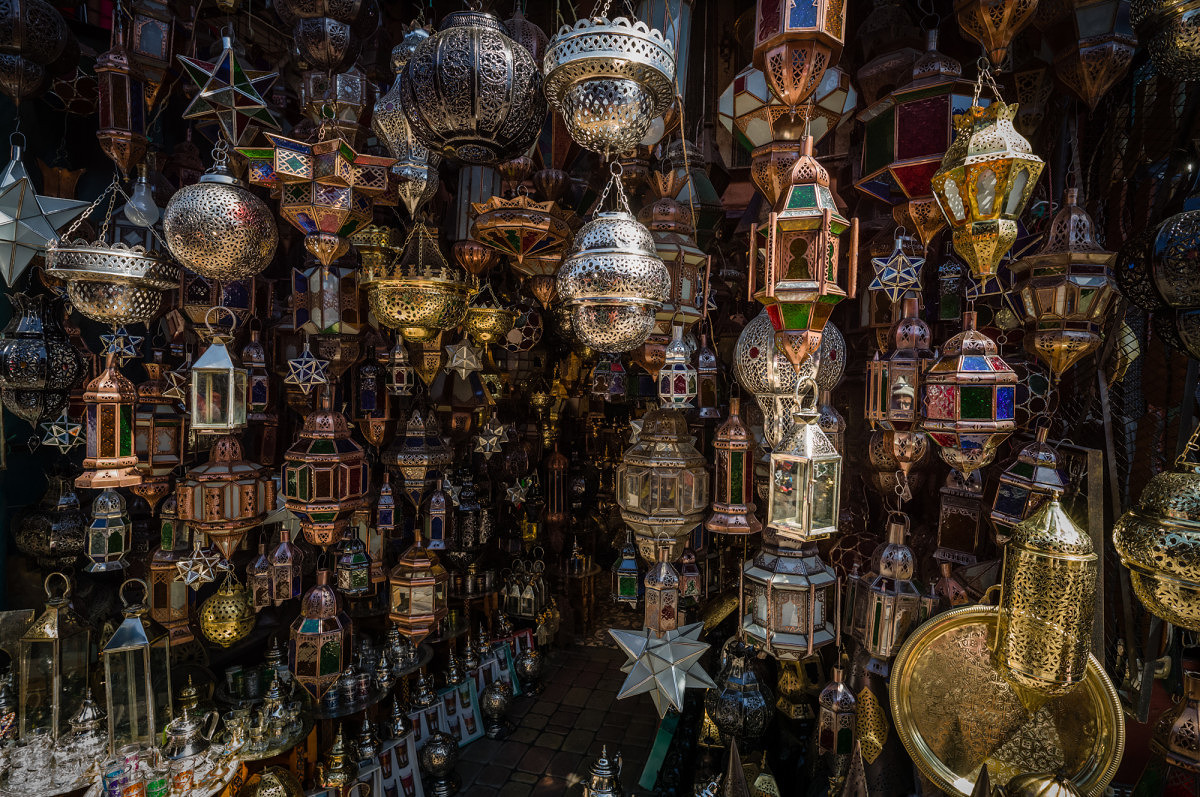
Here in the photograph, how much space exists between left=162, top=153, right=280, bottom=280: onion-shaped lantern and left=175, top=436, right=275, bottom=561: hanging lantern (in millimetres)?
773

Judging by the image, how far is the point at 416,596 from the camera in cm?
258

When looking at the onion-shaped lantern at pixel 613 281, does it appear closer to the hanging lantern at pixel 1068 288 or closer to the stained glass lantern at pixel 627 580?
the hanging lantern at pixel 1068 288

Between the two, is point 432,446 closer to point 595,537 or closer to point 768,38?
point 768,38

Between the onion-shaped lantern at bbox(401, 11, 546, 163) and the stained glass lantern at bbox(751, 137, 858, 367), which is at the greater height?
the onion-shaped lantern at bbox(401, 11, 546, 163)

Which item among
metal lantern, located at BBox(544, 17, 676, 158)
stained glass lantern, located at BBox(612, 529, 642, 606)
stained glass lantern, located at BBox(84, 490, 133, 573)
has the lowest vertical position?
stained glass lantern, located at BBox(612, 529, 642, 606)

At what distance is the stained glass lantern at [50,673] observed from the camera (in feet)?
7.53

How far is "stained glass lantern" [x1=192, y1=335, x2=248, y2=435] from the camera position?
201cm

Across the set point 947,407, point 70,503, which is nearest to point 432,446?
point 70,503

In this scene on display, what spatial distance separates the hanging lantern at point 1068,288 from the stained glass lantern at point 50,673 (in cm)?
341

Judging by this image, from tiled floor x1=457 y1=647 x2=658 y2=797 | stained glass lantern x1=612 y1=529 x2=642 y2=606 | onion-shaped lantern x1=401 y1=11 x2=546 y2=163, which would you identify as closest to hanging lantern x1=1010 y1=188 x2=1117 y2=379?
onion-shaped lantern x1=401 y1=11 x2=546 y2=163

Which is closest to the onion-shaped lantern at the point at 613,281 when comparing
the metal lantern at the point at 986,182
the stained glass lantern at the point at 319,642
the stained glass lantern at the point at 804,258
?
the stained glass lantern at the point at 804,258

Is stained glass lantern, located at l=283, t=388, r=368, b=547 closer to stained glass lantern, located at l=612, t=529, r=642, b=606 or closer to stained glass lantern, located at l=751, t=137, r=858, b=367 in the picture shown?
stained glass lantern, located at l=612, t=529, r=642, b=606

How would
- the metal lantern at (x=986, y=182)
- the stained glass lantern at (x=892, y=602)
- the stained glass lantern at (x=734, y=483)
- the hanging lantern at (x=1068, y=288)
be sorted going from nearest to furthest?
1. the metal lantern at (x=986, y=182)
2. the hanging lantern at (x=1068, y=288)
3. the stained glass lantern at (x=892, y=602)
4. the stained glass lantern at (x=734, y=483)

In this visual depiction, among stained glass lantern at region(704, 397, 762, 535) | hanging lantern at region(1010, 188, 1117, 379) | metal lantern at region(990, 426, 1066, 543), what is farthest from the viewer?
stained glass lantern at region(704, 397, 762, 535)
